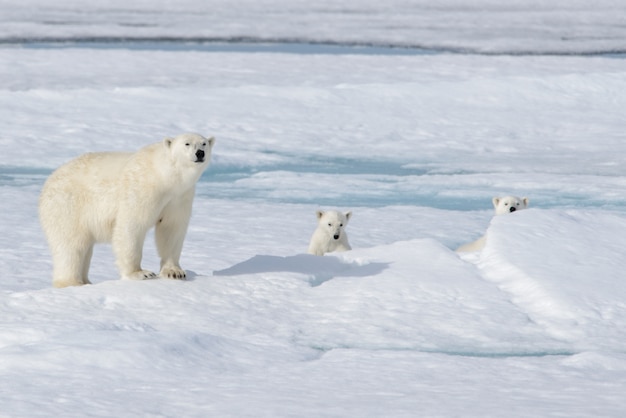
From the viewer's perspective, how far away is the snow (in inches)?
123

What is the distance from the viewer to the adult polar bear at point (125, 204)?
4176 millimetres

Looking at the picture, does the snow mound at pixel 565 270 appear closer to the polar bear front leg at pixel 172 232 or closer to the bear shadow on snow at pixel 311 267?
the bear shadow on snow at pixel 311 267

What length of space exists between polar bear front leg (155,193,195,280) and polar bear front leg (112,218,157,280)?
0.36 feet

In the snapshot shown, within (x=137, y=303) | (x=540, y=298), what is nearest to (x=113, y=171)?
(x=137, y=303)

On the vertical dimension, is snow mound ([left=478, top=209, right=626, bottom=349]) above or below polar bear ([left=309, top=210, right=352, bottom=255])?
above

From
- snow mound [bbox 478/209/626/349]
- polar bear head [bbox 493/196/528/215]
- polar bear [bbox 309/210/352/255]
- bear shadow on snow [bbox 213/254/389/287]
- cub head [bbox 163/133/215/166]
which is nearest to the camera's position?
snow mound [bbox 478/209/626/349]

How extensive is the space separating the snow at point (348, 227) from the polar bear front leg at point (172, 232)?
0.32 feet

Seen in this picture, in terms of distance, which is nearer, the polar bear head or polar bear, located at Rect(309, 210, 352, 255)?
polar bear, located at Rect(309, 210, 352, 255)

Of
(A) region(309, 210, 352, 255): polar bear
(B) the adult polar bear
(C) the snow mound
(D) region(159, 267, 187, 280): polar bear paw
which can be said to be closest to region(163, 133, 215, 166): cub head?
(B) the adult polar bear

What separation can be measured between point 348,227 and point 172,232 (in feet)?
8.25

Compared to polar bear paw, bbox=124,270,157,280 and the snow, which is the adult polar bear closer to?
polar bear paw, bbox=124,270,157,280

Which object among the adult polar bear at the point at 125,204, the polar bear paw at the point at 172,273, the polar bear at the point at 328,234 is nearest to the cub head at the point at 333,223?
the polar bear at the point at 328,234

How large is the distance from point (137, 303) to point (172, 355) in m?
0.67

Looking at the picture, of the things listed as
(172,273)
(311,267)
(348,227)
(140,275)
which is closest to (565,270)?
(311,267)
